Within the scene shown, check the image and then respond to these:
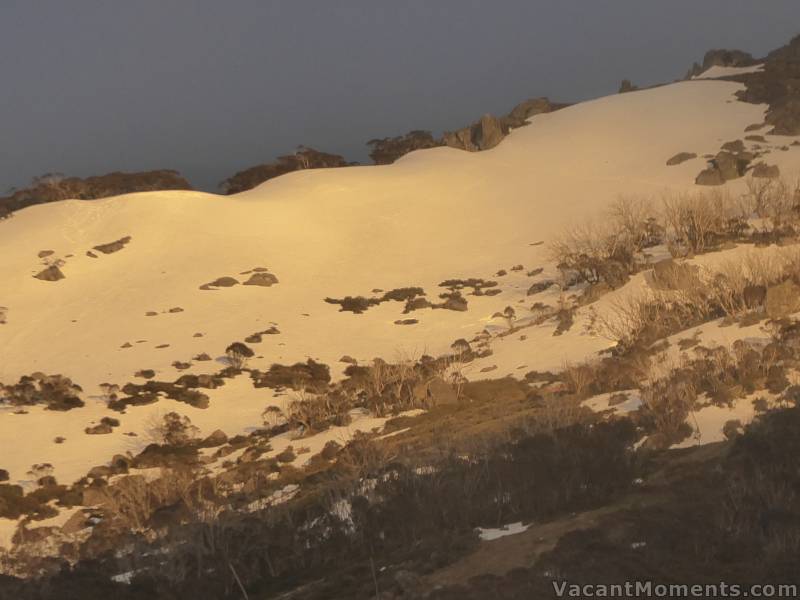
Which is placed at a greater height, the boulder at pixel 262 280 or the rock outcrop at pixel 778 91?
the rock outcrop at pixel 778 91

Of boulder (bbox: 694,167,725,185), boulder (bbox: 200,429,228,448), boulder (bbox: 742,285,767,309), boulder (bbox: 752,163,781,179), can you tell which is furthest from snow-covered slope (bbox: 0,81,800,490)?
boulder (bbox: 742,285,767,309)

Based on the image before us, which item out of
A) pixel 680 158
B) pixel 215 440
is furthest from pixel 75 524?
pixel 680 158

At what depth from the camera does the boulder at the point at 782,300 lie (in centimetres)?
1672

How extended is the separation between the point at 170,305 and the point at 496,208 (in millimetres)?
17980

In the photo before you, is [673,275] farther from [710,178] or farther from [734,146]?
[734,146]

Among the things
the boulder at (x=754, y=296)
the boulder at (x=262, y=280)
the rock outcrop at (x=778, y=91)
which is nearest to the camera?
the boulder at (x=754, y=296)

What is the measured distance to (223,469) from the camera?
55.6ft

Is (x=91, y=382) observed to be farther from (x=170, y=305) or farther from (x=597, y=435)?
(x=597, y=435)

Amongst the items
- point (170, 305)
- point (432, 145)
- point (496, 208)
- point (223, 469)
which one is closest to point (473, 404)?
point (223, 469)

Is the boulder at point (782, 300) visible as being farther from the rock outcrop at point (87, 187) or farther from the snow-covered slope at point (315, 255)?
the rock outcrop at point (87, 187)

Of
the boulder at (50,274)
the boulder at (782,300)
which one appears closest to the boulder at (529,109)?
the boulder at (50,274)

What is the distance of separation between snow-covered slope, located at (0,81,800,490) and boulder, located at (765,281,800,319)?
492 cm

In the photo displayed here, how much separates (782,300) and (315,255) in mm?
23451

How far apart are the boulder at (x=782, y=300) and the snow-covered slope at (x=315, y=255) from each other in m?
4.92
